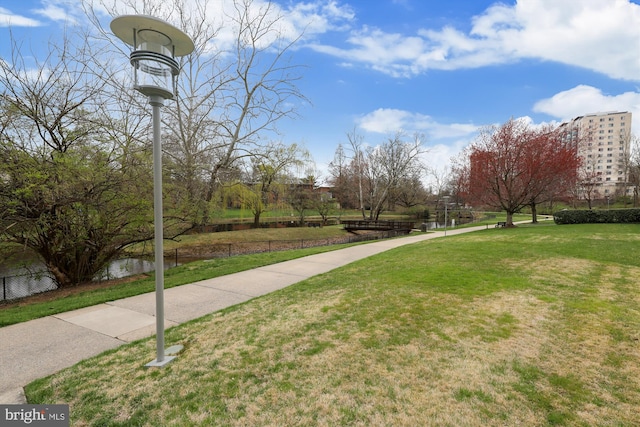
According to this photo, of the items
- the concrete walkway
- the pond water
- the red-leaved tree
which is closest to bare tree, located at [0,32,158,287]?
the pond water

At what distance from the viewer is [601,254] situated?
8.73m

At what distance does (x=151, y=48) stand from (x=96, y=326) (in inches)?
149

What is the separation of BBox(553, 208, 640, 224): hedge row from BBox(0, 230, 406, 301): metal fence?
1114 centimetres

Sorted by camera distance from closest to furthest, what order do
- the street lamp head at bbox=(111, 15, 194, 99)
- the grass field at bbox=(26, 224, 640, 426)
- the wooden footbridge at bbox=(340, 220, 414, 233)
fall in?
→ the grass field at bbox=(26, 224, 640, 426) < the street lamp head at bbox=(111, 15, 194, 99) < the wooden footbridge at bbox=(340, 220, 414, 233)

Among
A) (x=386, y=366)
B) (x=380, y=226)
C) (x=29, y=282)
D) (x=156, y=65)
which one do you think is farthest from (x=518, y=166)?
(x=29, y=282)

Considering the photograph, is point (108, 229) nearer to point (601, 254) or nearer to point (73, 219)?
point (73, 219)

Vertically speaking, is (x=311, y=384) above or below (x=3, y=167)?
below

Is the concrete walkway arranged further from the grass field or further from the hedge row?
the hedge row

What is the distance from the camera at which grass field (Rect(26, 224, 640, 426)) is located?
2.27 meters

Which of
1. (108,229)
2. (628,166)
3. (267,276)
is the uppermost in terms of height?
(628,166)

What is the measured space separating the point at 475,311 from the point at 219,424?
12.3ft

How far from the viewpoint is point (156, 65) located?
116 inches

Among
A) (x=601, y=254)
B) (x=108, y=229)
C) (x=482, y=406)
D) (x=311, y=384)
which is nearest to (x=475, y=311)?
(x=482, y=406)

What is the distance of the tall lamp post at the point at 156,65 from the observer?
2.81 metres
